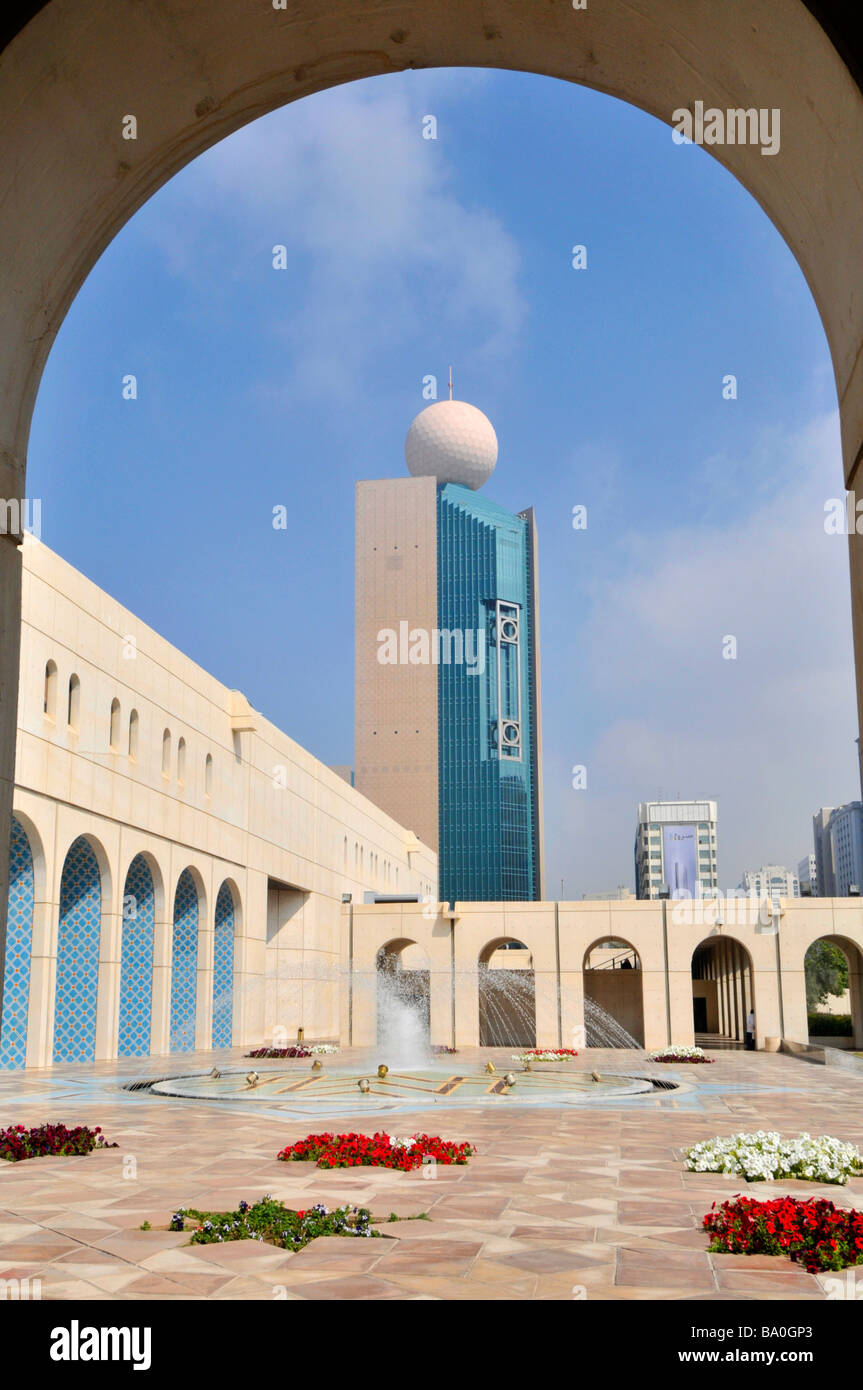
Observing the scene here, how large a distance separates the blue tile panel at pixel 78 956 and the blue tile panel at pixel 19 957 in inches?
98.0

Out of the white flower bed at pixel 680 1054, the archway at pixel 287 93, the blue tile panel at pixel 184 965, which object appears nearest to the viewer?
the archway at pixel 287 93

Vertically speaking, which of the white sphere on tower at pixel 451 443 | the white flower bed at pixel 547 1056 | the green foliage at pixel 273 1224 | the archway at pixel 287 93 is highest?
the white sphere on tower at pixel 451 443

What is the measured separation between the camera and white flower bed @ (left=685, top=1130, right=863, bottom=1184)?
971 centimetres

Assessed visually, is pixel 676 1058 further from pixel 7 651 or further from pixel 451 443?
pixel 451 443

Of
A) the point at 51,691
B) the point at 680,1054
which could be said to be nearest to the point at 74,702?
the point at 51,691

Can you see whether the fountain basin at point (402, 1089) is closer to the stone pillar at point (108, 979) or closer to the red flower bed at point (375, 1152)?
the red flower bed at point (375, 1152)

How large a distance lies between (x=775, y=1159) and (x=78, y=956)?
796 inches

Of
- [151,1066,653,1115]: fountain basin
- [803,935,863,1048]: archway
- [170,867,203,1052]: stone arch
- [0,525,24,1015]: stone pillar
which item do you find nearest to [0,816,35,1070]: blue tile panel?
[151,1066,653,1115]: fountain basin

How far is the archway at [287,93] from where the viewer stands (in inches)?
163

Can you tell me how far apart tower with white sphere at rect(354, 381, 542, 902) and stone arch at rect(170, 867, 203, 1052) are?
55269 mm

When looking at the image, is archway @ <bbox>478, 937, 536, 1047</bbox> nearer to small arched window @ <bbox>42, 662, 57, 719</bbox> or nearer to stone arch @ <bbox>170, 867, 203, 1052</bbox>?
stone arch @ <bbox>170, 867, 203, 1052</bbox>

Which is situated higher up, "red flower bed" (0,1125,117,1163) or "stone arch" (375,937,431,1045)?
"red flower bed" (0,1125,117,1163)

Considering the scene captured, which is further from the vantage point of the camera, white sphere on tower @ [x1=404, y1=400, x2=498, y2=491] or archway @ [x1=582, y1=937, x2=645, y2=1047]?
white sphere on tower @ [x1=404, y1=400, x2=498, y2=491]

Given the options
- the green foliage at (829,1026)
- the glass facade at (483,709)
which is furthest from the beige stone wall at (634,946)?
the glass facade at (483,709)
